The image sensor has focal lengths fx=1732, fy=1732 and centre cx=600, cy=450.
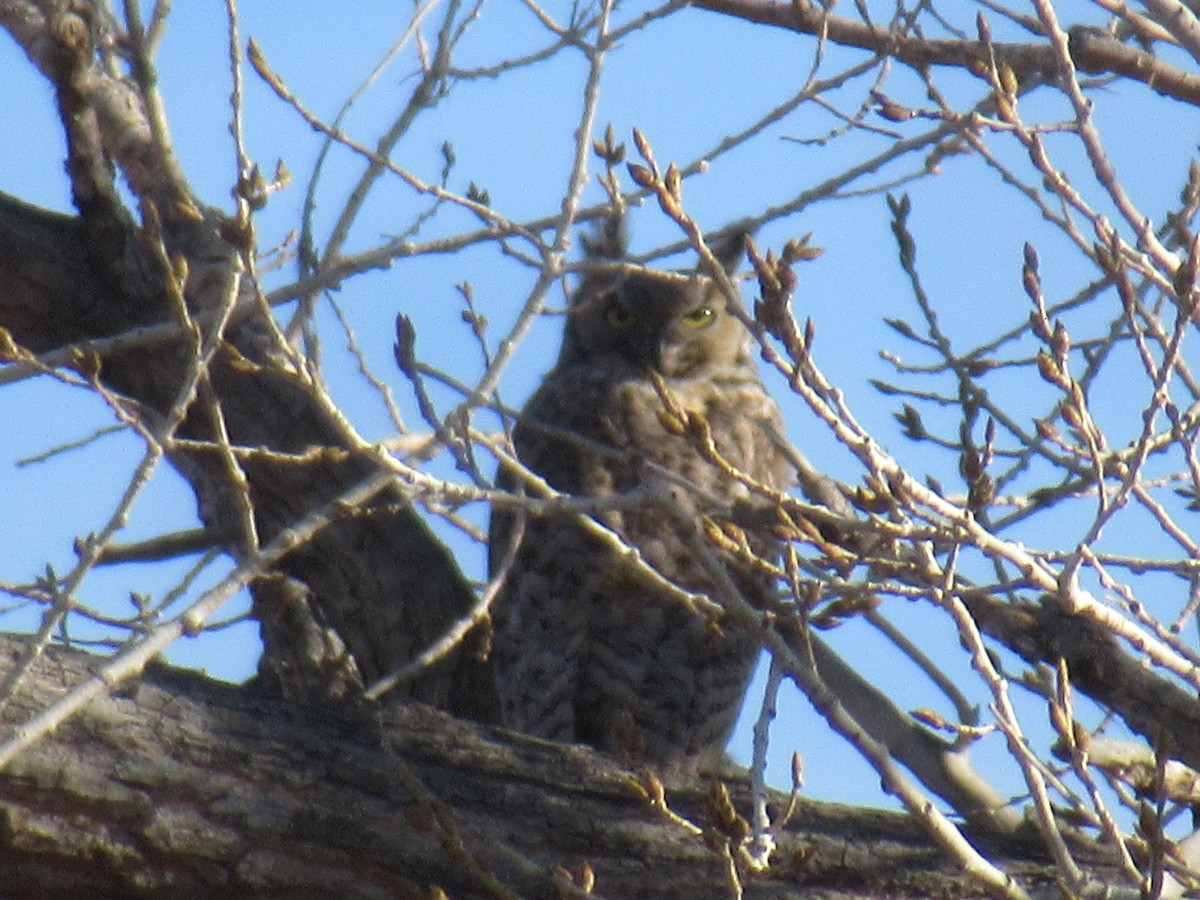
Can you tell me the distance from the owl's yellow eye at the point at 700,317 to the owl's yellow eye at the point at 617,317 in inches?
7.0

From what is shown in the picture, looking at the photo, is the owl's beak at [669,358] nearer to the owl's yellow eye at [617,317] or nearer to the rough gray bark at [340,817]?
the owl's yellow eye at [617,317]

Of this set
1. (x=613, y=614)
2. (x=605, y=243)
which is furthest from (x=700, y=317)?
(x=613, y=614)

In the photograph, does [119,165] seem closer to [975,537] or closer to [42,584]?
[42,584]

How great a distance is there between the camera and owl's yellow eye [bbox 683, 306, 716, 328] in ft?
18.0

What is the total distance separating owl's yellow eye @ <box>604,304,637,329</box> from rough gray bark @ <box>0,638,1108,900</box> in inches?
109

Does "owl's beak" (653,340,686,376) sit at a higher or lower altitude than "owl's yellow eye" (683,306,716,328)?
lower

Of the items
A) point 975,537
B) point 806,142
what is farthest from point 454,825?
point 806,142

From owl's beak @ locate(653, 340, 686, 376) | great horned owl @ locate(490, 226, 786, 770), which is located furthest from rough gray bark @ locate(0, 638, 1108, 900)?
owl's beak @ locate(653, 340, 686, 376)

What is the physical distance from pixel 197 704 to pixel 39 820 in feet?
1.04

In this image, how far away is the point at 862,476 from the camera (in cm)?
215

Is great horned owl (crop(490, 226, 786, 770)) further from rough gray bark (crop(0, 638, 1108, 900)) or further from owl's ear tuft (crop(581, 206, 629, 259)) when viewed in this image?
rough gray bark (crop(0, 638, 1108, 900))

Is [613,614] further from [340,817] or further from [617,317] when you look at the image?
[340,817]

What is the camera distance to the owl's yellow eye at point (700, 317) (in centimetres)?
548

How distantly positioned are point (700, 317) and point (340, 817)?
3217 millimetres
